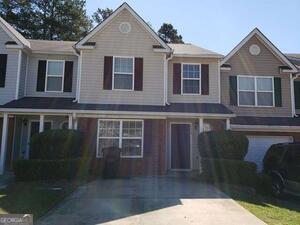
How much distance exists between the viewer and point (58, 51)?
60.0 ft

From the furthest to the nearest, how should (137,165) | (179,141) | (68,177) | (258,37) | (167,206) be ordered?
(258,37)
(179,141)
(137,165)
(68,177)
(167,206)

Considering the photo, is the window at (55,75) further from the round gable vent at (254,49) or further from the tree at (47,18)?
the tree at (47,18)

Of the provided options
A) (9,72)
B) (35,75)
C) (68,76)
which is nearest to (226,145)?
(68,76)

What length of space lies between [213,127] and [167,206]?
9167mm

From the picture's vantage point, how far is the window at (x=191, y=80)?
18.4m

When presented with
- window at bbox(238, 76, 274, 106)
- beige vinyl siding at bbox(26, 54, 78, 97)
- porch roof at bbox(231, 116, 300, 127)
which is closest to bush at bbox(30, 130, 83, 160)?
beige vinyl siding at bbox(26, 54, 78, 97)

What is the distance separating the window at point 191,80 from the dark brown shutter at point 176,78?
0.76 feet

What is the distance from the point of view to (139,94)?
56.9 feet

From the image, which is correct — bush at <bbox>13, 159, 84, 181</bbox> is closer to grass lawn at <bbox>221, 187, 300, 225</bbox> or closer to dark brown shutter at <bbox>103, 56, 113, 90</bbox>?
dark brown shutter at <bbox>103, 56, 113, 90</bbox>

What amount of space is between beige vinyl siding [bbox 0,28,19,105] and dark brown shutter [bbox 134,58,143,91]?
578 cm

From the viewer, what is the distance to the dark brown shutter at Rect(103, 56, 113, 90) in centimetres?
1722

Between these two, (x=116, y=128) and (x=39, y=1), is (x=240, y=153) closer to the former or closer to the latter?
(x=116, y=128)

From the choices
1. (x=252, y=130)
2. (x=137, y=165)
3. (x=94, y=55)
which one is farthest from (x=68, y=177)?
(x=252, y=130)

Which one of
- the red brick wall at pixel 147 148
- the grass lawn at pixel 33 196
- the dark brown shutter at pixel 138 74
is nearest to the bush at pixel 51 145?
the grass lawn at pixel 33 196
